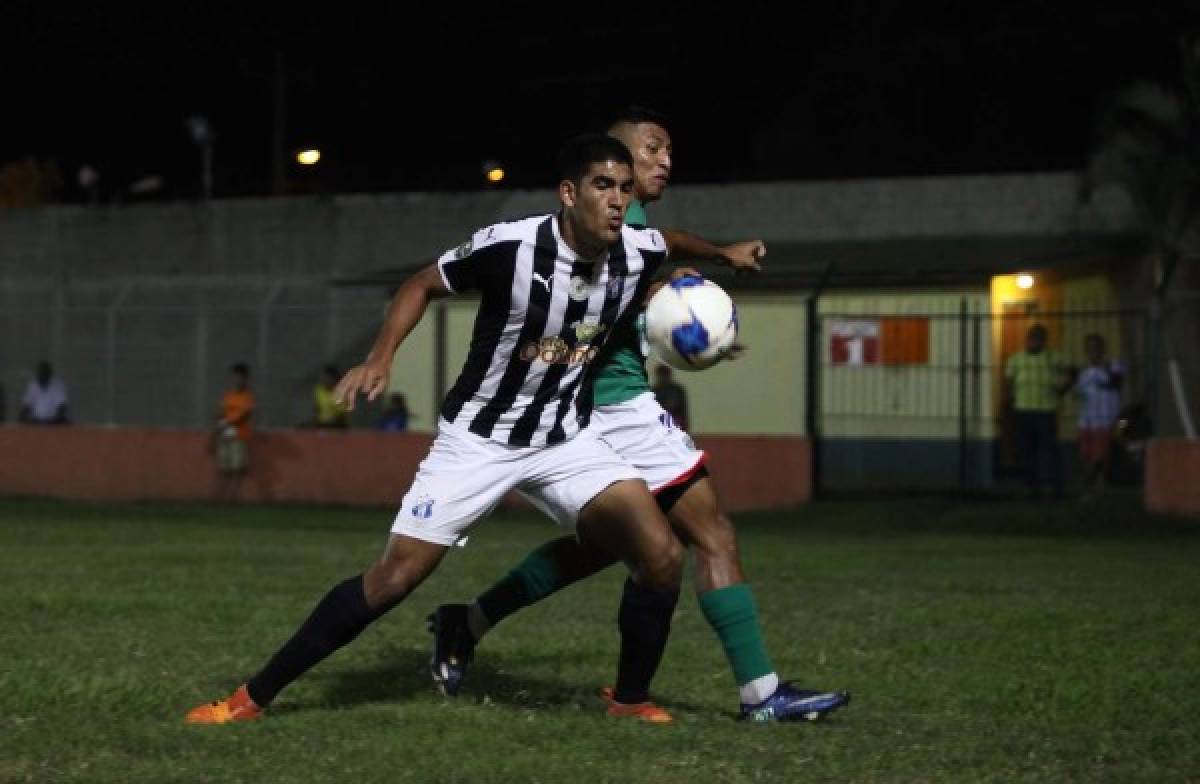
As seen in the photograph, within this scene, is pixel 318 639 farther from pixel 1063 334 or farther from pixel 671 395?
pixel 671 395

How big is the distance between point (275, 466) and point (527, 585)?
Result: 1818 cm

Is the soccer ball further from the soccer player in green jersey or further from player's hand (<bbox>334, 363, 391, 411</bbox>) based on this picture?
player's hand (<bbox>334, 363, 391, 411</bbox>)

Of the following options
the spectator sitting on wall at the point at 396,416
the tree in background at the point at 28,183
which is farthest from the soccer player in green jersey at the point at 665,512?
the tree in background at the point at 28,183

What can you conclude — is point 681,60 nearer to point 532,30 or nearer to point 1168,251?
point 532,30

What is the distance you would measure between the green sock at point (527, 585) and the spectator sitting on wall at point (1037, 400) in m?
14.6

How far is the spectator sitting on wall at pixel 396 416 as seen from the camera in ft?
86.8

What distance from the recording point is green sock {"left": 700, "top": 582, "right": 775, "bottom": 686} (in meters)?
7.91

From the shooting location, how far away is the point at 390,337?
287 inches

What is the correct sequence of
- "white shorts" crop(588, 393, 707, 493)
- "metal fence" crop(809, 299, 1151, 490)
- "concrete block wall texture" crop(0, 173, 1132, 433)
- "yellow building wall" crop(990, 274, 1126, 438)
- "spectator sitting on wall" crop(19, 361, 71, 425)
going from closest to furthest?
"white shorts" crop(588, 393, 707, 493) < "yellow building wall" crop(990, 274, 1126, 438) < "metal fence" crop(809, 299, 1151, 490) < "concrete block wall texture" crop(0, 173, 1132, 433) < "spectator sitting on wall" crop(19, 361, 71, 425)

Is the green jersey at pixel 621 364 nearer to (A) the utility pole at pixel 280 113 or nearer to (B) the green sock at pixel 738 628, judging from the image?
(B) the green sock at pixel 738 628

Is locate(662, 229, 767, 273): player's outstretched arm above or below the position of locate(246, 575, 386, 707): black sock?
above

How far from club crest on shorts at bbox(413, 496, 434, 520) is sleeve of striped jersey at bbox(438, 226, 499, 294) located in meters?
0.71

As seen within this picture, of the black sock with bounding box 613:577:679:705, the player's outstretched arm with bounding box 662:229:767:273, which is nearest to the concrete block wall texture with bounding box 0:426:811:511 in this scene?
the player's outstretched arm with bounding box 662:229:767:273

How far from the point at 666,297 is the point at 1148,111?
812 inches
